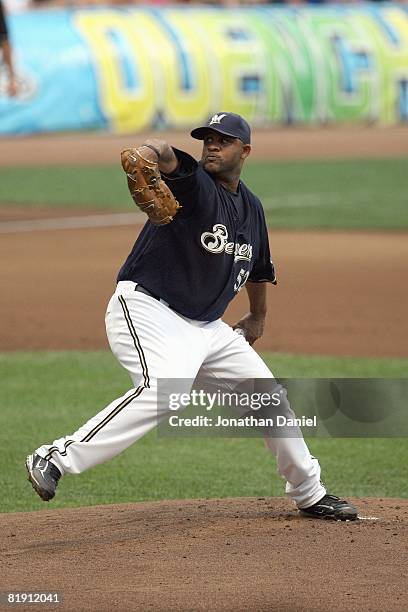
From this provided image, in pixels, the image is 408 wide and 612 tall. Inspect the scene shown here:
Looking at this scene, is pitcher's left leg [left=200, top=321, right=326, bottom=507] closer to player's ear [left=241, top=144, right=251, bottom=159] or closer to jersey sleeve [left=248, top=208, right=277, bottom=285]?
jersey sleeve [left=248, top=208, right=277, bottom=285]

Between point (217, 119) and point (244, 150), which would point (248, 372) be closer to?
point (244, 150)

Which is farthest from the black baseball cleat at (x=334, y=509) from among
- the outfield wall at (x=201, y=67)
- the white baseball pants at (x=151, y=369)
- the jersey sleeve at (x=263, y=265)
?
the outfield wall at (x=201, y=67)

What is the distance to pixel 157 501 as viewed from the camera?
6.66 metres

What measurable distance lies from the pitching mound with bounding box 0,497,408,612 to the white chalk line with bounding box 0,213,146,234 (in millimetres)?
11352

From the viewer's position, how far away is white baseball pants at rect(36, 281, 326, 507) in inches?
210

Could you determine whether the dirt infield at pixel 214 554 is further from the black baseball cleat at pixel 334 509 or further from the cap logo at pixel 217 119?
the cap logo at pixel 217 119

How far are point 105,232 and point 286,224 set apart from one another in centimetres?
263

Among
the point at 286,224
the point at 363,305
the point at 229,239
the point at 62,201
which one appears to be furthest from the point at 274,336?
the point at 62,201

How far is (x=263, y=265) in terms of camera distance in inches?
242

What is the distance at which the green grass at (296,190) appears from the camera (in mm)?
18922

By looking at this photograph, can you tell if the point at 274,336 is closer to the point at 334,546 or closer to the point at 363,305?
the point at 363,305

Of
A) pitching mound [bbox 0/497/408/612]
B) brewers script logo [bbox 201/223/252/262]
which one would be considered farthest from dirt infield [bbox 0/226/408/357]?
brewers script logo [bbox 201/223/252/262]

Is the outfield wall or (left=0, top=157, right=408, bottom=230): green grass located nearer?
(left=0, top=157, right=408, bottom=230): green grass

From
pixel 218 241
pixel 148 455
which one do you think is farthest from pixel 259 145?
pixel 218 241
